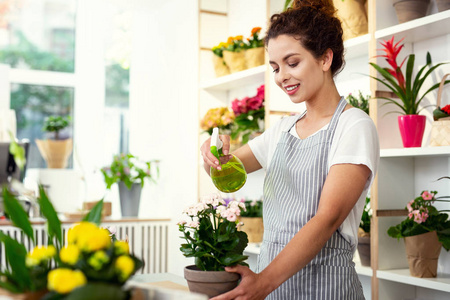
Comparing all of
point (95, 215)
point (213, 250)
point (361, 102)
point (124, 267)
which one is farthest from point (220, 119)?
point (124, 267)

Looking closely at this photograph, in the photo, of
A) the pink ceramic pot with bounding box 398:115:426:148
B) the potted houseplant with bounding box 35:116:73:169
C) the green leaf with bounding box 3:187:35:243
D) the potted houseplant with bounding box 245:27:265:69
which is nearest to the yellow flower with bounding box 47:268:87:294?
the green leaf with bounding box 3:187:35:243

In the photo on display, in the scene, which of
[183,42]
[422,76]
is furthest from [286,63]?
[183,42]

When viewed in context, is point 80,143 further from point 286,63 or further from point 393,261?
point 286,63

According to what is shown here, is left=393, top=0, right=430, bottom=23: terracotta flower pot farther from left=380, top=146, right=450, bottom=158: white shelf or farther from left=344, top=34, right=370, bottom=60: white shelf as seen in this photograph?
left=380, top=146, right=450, bottom=158: white shelf

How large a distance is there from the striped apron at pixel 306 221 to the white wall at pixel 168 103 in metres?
2.53

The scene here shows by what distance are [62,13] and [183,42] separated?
175 cm

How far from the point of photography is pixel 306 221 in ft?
5.41

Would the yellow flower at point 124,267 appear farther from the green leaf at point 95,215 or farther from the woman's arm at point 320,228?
the woman's arm at point 320,228

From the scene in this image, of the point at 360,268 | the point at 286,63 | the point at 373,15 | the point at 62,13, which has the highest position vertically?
the point at 62,13

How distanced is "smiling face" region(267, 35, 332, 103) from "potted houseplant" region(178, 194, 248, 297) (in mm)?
420

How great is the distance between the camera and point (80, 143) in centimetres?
555

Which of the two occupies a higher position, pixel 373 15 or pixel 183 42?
pixel 183 42

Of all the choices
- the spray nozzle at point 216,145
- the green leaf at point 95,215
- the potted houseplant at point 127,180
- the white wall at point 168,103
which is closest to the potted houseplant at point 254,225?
the white wall at point 168,103

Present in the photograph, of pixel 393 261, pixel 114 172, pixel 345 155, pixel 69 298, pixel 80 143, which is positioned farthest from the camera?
pixel 80 143
